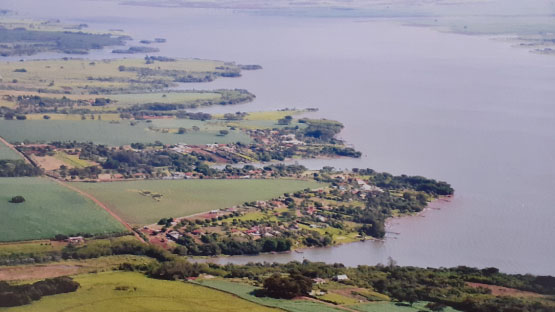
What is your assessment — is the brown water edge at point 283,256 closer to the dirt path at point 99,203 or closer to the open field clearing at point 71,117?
the dirt path at point 99,203

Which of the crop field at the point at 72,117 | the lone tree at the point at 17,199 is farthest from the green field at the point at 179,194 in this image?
the crop field at the point at 72,117

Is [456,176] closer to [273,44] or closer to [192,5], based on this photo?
[273,44]

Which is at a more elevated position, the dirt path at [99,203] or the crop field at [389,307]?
the crop field at [389,307]

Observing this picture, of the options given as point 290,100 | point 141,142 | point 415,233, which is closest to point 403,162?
point 415,233

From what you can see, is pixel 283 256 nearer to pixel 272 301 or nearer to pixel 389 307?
pixel 272 301

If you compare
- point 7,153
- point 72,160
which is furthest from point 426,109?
point 7,153

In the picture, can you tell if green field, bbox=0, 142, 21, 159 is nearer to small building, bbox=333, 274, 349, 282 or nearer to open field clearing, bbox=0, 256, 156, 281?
open field clearing, bbox=0, 256, 156, 281

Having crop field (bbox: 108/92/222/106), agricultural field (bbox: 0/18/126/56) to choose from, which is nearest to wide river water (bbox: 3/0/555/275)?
crop field (bbox: 108/92/222/106)
